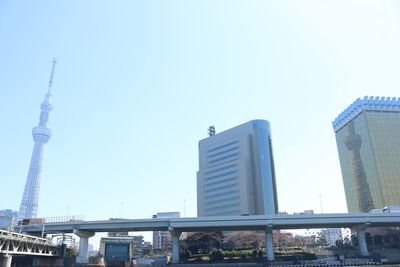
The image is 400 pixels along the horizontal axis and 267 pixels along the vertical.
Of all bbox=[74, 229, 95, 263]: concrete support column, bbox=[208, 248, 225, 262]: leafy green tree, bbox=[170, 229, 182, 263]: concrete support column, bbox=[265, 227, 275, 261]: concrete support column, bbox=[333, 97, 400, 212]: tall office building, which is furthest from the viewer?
bbox=[333, 97, 400, 212]: tall office building

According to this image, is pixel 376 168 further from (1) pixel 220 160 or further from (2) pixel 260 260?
(2) pixel 260 260

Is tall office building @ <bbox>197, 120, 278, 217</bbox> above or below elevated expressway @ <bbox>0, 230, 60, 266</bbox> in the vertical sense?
above

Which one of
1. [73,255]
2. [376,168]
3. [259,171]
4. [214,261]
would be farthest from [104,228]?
[376,168]

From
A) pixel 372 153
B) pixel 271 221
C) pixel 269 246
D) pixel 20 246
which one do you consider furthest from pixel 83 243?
pixel 372 153

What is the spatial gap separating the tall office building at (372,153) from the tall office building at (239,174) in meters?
45.6

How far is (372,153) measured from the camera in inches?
6147

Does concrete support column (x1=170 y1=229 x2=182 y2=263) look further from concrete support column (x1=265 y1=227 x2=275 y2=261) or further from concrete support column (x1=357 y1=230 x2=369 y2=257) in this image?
concrete support column (x1=357 y1=230 x2=369 y2=257)

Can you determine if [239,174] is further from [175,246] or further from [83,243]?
[83,243]

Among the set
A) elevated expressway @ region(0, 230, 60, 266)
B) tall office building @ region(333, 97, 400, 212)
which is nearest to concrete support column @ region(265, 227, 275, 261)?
elevated expressway @ region(0, 230, 60, 266)

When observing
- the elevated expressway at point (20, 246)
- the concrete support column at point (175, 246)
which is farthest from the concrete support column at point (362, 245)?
the elevated expressway at point (20, 246)

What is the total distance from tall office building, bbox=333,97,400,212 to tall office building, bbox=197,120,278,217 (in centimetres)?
Result: 4557

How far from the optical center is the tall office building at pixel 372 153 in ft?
500

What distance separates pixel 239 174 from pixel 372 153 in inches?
2413

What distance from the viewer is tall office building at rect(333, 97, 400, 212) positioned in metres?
152
